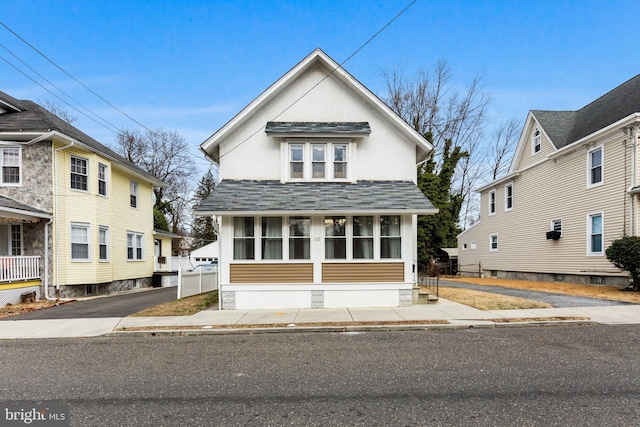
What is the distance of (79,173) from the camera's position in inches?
606

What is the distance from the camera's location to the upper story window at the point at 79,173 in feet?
50.0

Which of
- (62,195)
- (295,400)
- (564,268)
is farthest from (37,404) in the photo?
(564,268)

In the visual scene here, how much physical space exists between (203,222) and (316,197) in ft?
121

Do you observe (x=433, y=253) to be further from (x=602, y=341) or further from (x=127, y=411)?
(x=127, y=411)

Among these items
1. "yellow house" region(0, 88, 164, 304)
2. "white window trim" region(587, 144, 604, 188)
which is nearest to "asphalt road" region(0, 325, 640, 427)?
"yellow house" region(0, 88, 164, 304)

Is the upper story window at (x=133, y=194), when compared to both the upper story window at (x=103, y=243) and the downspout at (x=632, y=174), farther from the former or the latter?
the downspout at (x=632, y=174)

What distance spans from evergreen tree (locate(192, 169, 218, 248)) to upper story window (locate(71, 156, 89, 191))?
1089 inches

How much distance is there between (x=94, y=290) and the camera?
15875mm

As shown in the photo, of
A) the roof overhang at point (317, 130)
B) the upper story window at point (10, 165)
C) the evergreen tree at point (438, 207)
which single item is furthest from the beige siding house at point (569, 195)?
the upper story window at point (10, 165)

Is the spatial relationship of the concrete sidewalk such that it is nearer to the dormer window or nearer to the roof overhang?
the dormer window

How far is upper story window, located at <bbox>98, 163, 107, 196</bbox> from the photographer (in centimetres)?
1630

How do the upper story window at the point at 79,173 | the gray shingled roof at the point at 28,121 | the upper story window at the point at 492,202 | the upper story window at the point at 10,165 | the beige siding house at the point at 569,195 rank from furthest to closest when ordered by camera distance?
the upper story window at the point at 492,202
the upper story window at the point at 79,173
the beige siding house at the point at 569,195
the upper story window at the point at 10,165
the gray shingled roof at the point at 28,121

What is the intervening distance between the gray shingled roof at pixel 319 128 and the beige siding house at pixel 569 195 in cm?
1056

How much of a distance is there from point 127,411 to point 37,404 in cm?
125
